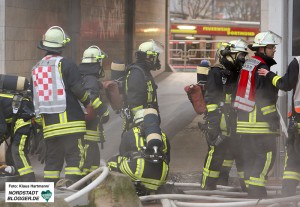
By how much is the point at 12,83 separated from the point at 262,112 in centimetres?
252

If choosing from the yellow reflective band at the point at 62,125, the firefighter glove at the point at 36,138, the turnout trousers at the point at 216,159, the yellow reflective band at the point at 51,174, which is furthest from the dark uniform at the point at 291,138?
the firefighter glove at the point at 36,138

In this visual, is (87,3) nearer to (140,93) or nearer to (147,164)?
(140,93)

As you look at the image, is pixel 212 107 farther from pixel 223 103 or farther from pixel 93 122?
pixel 93 122

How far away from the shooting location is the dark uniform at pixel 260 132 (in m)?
8.43

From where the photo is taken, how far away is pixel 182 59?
23969mm

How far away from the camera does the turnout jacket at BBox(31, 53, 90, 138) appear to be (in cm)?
844

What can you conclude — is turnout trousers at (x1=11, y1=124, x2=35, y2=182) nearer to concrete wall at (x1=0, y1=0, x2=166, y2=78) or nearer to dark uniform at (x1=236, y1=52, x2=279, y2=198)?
dark uniform at (x1=236, y1=52, x2=279, y2=198)

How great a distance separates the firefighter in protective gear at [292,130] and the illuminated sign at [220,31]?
21864 millimetres

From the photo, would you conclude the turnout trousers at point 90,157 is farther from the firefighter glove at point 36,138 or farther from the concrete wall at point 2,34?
the concrete wall at point 2,34

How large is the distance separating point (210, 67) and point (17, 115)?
1995mm

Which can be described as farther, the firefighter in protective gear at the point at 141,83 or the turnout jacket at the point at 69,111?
the firefighter in protective gear at the point at 141,83

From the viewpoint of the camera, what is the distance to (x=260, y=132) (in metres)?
8.45

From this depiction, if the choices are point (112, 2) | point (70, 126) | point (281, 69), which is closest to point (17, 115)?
point (70, 126)

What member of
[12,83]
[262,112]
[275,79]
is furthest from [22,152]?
[275,79]
